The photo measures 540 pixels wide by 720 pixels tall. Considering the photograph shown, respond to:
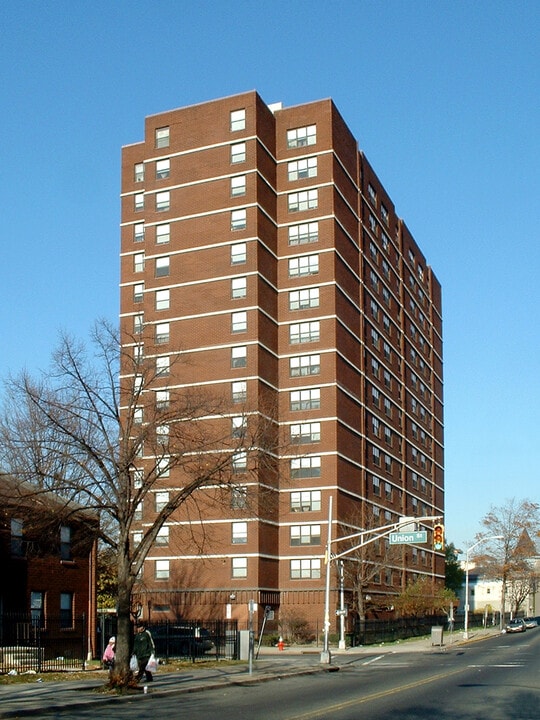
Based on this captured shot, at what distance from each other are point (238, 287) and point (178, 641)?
32.8 m

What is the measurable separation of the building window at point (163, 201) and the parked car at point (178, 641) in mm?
39199

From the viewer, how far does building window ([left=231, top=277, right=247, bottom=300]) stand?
248 ft

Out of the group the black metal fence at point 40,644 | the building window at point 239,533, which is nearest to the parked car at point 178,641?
the black metal fence at point 40,644

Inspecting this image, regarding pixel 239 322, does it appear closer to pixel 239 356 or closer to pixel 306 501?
pixel 239 356

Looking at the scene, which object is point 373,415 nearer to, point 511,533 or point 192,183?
point 192,183

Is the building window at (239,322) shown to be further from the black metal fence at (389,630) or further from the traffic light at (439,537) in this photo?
the traffic light at (439,537)

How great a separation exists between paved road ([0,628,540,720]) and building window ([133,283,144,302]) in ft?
158

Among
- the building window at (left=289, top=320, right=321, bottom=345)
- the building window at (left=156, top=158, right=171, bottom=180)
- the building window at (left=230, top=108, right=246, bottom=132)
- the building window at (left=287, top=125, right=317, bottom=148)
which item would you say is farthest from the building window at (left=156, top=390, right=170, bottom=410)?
the building window at (left=287, top=125, right=317, bottom=148)

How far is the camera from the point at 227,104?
259 feet

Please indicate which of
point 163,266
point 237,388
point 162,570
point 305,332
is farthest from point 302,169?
point 162,570

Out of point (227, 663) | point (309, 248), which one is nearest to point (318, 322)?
point (309, 248)

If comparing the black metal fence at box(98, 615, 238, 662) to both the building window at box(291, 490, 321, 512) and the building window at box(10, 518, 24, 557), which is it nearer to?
the building window at box(10, 518, 24, 557)

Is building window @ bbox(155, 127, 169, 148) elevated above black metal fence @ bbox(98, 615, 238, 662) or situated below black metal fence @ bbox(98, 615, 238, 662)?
above

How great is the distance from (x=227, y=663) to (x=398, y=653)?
18962mm
